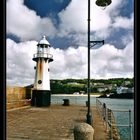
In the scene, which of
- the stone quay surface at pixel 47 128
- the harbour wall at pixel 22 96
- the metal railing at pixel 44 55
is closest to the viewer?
the stone quay surface at pixel 47 128

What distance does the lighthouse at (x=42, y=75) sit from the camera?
15503 mm

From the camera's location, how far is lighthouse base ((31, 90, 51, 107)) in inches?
622

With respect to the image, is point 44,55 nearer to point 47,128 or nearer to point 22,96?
point 22,96

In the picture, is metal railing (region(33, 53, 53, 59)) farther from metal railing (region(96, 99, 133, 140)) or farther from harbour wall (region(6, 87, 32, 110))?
metal railing (region(96, 99, 133, 140))

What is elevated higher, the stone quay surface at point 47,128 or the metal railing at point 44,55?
the metal railing at point 44,55

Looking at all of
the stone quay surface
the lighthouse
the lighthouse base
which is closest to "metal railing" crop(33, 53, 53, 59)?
the lighthouse

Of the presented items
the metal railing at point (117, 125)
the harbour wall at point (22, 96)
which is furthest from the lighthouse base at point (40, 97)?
the metal railing at point (117, 125)

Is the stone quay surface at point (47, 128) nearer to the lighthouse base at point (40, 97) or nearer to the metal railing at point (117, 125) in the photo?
the metal railing at point (117, 125)

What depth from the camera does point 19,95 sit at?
14070 mm

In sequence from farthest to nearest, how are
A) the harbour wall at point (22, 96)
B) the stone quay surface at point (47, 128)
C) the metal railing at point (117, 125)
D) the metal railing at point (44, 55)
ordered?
the metal railing at point (44, 55)
the harbour wall at point (22, 96)
the stone quay surface at point (47, 128)
the metal railing at point (117, 125)

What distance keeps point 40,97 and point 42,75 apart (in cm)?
117

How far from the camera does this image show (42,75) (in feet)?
51.3

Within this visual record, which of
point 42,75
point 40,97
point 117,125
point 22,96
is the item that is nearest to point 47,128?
point 117,125
